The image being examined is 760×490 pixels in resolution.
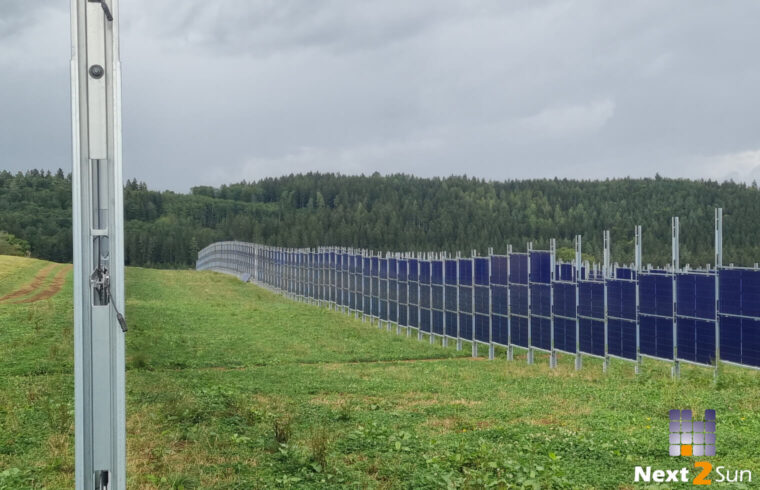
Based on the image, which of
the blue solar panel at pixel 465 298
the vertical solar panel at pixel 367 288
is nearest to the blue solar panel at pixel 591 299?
the blue solar panel at pixel 465 298

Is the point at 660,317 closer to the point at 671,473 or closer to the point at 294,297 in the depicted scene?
the point at 671,473

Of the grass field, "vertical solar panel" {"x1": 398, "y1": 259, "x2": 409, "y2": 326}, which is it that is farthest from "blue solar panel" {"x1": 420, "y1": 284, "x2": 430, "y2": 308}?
the grass field

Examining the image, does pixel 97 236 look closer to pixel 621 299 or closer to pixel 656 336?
pixel 656 336

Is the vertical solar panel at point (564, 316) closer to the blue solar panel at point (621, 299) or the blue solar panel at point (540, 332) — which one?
the blue solar panel at point (540, 332)

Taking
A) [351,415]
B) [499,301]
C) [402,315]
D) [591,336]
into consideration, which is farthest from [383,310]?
[351,415]

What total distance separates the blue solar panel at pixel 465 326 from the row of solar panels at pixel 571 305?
0.12 ft

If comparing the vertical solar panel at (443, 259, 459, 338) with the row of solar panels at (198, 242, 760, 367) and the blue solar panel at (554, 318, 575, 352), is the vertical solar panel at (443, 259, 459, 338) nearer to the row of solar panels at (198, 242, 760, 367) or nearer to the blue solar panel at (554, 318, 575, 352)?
the row of solar panels at (198, 242, 760, 367)

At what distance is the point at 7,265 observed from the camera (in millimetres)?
46500

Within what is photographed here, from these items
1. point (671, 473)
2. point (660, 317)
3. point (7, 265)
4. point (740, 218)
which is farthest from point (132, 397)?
point (740, 218)

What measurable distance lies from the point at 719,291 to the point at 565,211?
398ft

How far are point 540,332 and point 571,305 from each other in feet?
5.70

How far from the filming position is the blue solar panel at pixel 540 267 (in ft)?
77.6

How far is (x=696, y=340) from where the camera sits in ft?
60.5

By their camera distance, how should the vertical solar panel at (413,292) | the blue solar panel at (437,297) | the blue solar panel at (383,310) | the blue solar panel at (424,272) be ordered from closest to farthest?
the blue solar panel at (437,297) → the blue solar panel at (424,272) → the vertical solar panel at (413,292) → the blue solar panel at (383,310)
